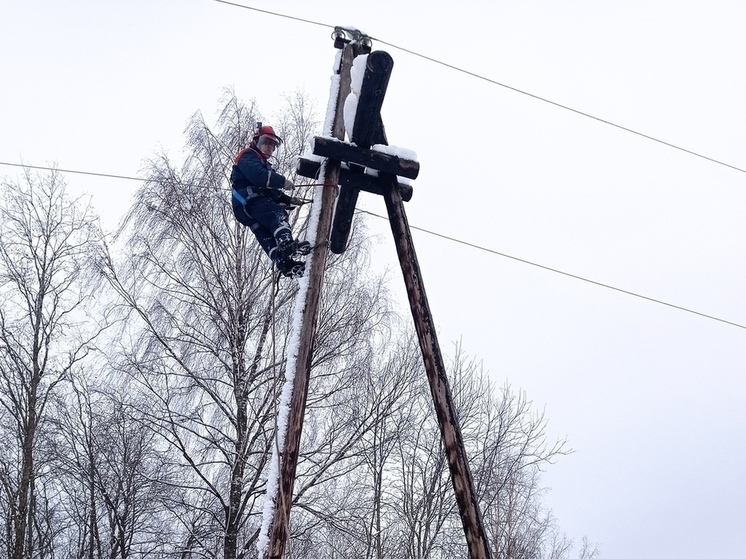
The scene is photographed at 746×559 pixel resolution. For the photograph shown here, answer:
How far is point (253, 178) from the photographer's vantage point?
4.48m

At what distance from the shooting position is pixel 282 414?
3.26 meters

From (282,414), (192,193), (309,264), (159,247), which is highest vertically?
(192,193)

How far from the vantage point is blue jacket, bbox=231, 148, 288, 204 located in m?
4.49

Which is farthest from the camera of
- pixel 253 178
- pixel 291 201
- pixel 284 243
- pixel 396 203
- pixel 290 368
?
pixel 291 201

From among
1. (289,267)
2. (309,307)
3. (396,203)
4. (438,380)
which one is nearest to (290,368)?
(309,307)

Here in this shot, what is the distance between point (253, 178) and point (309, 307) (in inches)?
55.7

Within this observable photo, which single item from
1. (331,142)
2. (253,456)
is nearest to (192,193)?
(253,456)

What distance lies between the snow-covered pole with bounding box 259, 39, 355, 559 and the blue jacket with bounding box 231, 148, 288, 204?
659 mm

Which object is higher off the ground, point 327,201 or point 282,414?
point 327,201

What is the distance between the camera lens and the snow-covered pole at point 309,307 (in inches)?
116

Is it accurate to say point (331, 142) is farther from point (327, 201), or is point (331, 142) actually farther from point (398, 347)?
point (398, 347)

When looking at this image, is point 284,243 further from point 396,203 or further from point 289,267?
point 396,203

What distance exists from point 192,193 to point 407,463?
25.5 feet

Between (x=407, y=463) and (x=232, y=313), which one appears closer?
(x=232, y=313)
